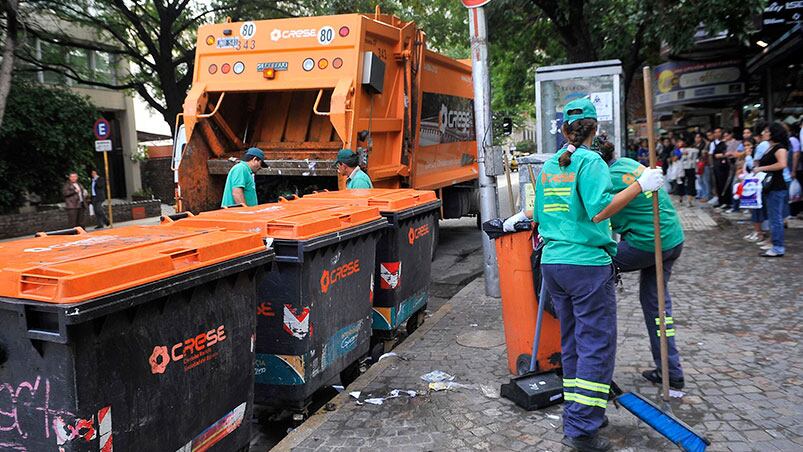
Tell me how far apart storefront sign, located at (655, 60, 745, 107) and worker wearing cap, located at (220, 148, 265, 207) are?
48.8 ft

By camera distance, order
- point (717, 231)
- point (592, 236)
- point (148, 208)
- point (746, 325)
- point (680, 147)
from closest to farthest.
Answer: point (592, 236) → point (746, 325) → point (717, 231) → point (680, 147) → point (148, 208)

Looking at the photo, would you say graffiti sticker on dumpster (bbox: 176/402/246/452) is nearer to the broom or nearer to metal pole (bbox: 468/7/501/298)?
the broom

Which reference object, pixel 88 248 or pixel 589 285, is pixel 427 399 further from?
pixel 88 248

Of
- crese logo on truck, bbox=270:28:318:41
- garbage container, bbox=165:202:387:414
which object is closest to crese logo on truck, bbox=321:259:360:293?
garbage container, bbox=165:202:387:414

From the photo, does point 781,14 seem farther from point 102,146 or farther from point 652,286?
point 102,146

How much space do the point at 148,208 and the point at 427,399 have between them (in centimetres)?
1700

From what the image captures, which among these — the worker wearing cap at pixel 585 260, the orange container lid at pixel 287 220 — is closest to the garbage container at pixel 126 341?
the orange container lid at pixel 287 220

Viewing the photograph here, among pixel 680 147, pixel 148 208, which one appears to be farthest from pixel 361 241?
pixel 148 208

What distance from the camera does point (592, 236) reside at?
334cm

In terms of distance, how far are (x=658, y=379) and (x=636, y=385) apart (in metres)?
0.15

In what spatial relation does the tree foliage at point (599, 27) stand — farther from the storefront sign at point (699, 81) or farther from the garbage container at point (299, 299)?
the garbage container at point (299, 299)

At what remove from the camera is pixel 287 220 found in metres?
3.94

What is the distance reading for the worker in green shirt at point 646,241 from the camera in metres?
3.98

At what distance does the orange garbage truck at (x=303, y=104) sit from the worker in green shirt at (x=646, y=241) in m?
3.59
